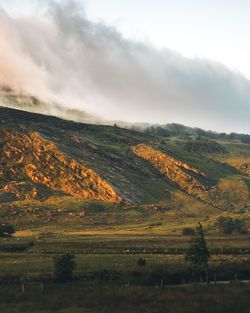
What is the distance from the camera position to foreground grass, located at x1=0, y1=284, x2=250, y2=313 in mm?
90812

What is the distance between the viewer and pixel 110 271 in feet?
407

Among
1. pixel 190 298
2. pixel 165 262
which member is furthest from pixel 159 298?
pixel 165 262

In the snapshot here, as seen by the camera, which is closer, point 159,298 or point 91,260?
point 159,298

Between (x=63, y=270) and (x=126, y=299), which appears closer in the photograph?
(x=126, y=299)

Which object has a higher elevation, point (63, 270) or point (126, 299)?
point (63, 270)

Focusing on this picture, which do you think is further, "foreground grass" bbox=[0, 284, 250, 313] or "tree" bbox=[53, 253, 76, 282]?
"tree" bbox=[53, 253, 76, 282]

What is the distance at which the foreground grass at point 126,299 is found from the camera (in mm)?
90812

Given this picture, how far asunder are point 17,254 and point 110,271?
199 ft

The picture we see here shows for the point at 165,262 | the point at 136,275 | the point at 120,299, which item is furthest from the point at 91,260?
the point at 120,299

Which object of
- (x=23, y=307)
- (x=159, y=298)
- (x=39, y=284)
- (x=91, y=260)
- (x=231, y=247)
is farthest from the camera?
(x=231, y=247)

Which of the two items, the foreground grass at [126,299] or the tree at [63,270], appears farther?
the tree at [63,270]

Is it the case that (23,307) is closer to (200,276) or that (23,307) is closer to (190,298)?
(190,298)

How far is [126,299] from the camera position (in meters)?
96.2

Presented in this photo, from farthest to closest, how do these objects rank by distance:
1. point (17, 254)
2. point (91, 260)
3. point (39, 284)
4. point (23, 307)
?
point (17, 254) → point (91, 260) → point (39, 284) → point (23, 307)
